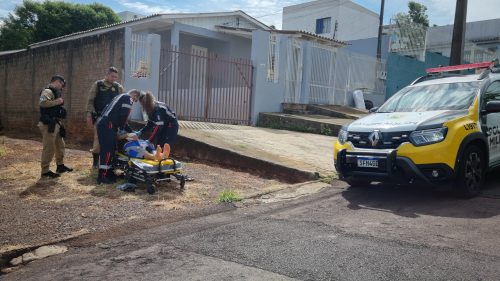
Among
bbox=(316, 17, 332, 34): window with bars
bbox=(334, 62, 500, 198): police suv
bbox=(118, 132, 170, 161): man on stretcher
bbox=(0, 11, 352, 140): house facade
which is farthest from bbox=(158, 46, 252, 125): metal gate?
bbox=(316, 17, 332, 34): window with bars

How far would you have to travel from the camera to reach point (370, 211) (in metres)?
5.38

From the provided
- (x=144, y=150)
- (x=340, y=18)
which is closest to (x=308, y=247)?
(x=144, y=150)

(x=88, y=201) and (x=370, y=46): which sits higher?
(x=370, y=46)

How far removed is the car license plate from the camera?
18.6 feet

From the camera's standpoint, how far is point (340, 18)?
35688mm

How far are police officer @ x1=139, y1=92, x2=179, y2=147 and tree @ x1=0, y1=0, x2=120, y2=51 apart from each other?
24624 millimetres

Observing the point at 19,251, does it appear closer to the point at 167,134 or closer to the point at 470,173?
the point at 167,134

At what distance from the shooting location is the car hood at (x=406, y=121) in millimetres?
5578

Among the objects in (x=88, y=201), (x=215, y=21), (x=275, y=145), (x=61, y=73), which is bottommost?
(x=88, y=201)

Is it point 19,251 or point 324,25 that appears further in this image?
point 324,25

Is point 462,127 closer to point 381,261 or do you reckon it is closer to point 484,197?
point 484,197

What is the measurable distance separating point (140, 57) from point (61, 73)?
440cm

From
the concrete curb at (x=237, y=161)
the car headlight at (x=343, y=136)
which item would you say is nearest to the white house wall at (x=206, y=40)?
the concrete curb at (x=237, y=161)

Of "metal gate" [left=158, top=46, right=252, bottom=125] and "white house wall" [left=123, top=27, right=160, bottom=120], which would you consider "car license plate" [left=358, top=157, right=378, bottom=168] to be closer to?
"white house wall" [left=123, top=27, right=160, bottom=120]
